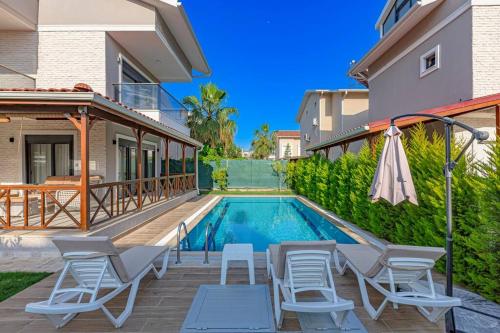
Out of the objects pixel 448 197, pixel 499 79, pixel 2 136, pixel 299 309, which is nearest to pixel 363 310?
pixel 299 309

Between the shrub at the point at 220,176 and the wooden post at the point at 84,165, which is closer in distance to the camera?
the wooden post at the point at 84,165

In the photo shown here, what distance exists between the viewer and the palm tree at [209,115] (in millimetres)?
24734

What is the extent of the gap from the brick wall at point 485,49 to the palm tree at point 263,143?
39844mm

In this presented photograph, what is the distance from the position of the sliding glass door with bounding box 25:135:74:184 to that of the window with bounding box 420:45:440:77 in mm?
12874

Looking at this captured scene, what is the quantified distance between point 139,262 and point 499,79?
9.57 metres

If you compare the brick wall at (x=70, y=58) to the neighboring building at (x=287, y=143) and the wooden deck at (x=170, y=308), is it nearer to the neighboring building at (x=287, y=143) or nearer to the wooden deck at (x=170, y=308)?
the wooden deck at (x=170, y=308)

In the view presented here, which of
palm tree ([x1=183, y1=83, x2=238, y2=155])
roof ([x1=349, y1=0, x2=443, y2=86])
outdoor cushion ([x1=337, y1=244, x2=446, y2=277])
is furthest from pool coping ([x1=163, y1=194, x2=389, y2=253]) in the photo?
palm tree ([x1=183, y1=83, x2=238, y2=155])

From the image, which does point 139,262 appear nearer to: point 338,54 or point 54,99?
point 54,99

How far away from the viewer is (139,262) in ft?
14.2

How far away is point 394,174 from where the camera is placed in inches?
178

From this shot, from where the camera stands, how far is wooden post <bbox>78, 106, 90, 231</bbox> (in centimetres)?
637

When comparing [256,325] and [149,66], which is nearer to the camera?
[256,325]

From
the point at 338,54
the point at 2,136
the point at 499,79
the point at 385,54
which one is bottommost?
the point at 2,136

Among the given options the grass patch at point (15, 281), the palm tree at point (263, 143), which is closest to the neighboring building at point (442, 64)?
the grass patch at point (15, 281)
